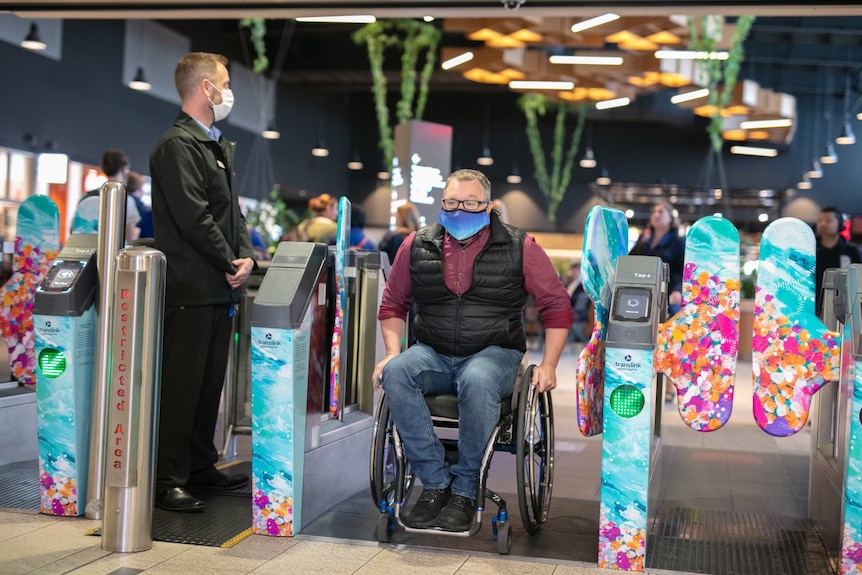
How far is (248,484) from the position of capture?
4.23 metres

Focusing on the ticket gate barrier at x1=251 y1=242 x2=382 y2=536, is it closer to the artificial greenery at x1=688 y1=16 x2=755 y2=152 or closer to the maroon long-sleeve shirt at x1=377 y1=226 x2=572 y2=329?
the maroon long-sleeve shirt at x1=377 y1=226 x2=572 y2=329

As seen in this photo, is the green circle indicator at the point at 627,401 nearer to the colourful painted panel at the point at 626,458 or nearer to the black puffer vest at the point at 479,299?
the colourful painted panel at the point at 626,458

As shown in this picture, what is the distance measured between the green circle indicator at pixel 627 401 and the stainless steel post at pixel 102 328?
1.80 metres

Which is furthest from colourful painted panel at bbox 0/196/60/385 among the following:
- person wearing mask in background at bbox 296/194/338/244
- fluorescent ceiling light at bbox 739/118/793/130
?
fluorescent ceiling light at bbox 739/118/793/130

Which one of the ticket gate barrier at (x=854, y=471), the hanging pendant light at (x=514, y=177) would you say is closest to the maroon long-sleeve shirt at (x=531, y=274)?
the ticket gate barrier at (x=854, y=471)

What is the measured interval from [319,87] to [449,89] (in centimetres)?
281

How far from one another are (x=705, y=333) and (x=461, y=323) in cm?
88

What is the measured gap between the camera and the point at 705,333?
137 inches

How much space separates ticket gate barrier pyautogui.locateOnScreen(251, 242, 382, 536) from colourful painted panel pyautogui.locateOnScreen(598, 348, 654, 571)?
1107mm

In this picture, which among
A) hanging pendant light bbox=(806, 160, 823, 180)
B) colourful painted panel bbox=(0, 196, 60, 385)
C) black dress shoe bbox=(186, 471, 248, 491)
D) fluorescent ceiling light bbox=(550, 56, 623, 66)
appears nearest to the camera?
black dress shoe bbox=(186, 471, 248, 491)

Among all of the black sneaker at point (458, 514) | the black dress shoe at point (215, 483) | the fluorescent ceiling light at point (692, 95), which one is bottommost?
the black dress shoe at point (215, 483)

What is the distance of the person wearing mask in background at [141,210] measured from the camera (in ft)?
17.5

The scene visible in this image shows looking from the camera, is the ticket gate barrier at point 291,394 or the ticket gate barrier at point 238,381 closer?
the ticket gate barrier at point 291,394

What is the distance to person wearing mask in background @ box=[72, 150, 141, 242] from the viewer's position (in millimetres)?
4059
